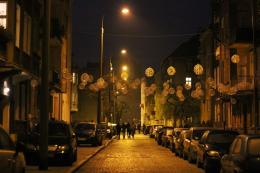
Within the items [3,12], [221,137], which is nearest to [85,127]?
[3,12]

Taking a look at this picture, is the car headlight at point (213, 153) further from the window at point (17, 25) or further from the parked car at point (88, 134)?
the parked car at point (88, 134)

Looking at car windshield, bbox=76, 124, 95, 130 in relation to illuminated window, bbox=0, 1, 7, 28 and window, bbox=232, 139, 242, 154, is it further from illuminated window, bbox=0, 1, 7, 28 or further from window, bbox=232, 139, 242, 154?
window, bbox=232, 139, 242, 154

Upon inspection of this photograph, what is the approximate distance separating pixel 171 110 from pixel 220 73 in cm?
2791

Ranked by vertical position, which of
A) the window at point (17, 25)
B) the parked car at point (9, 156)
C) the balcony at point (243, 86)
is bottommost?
the parked car at point (9, 156)

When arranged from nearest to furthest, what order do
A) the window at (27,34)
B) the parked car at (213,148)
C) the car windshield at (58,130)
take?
1. the parked car at (213,148)
2. the car windshield at (58,130)
3. the window at (27,34)

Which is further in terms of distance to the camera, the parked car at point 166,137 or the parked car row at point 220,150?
the parked car at point 166,137

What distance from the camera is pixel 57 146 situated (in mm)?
23734

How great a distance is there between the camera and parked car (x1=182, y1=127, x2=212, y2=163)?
26223mm

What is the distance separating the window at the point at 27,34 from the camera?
102 ft

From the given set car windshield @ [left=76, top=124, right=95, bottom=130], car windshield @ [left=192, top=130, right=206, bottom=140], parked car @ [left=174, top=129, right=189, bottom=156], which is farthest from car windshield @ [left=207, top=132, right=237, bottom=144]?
car windshield @ [left=76, top=124, right=95, bottom=130]

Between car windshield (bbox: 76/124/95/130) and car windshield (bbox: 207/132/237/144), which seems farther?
car windshield (bbox: 76/124/95/130)

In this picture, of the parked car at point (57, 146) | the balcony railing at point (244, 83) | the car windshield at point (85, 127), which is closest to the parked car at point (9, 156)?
the parked car at point (57, 146)

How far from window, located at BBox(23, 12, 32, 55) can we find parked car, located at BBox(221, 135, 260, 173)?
58.3 ft

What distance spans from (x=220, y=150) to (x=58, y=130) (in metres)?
6.69
